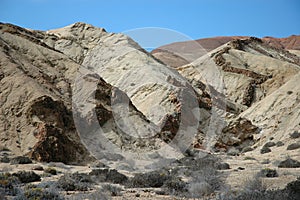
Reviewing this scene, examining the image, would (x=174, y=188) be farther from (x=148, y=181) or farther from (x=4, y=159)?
(x=4, y=159)

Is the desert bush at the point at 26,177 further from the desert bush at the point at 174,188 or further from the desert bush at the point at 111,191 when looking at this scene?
the desert bush at the point at 174,188

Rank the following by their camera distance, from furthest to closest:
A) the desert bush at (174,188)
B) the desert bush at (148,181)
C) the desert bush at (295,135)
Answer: the desert bush at (295,135) < the desert bush at (148,181) < the desert bush at (174,188)

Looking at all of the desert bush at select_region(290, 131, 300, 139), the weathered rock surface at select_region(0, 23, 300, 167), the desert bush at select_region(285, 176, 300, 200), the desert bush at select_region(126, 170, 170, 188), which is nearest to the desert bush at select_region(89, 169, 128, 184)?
the desert bush at select_region(126, 170, 170, 188)

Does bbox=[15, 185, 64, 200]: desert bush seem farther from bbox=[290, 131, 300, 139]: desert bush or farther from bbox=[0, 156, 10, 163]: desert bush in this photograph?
bbox=[290, 131, 300, 139]: desert bush

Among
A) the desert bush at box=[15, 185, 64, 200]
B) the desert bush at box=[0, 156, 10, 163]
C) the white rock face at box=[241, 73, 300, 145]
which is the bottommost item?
the desert bush at box=[0, 156, 10, 163]

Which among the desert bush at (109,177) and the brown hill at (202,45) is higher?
the brown hill at (202,45)

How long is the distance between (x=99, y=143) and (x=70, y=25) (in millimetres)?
42285

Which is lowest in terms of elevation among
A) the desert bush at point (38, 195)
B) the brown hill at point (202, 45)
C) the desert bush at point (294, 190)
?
the desert bush at point (38, 195)

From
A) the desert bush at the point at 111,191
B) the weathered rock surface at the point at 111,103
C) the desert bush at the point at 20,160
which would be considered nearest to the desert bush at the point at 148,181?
the desert bush at the point at 111,191

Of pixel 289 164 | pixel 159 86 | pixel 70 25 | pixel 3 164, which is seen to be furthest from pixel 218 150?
pixel 70 25

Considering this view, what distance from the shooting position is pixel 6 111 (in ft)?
67.4

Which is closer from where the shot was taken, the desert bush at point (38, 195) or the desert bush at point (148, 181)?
the desert bush at point (38, 195)

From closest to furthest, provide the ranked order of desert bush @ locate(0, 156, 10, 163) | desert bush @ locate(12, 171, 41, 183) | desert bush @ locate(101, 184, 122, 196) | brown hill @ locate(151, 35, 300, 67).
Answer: desert bush @ locate(101, 184, 122, 196) < desert bush @ locate(12, 171, 41, 183) < desert bush @ locate(0, 156, 10, 163) < brown hill @ locate(151, 35, 300, 67)

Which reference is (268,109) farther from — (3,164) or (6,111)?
(3,164)
